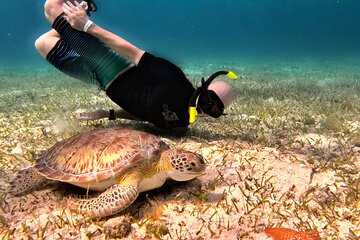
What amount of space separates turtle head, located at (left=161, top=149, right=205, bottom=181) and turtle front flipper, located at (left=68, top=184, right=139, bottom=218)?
0.37m

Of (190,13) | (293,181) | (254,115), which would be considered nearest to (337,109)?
(254,115)

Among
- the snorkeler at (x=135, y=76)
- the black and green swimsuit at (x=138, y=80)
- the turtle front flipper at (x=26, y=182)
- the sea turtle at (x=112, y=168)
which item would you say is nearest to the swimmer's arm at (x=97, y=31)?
the snorkeler at (x=135, y=76)

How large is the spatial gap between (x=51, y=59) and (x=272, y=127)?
3.98 m

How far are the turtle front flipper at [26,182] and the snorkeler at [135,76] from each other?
1.68m

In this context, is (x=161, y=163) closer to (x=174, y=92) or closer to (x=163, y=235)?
(x=163, y=235)

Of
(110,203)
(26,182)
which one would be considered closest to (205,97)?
(110,203)

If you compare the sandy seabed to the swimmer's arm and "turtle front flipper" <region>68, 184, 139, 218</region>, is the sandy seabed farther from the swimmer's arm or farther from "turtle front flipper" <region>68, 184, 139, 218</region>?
the swimmer's arm

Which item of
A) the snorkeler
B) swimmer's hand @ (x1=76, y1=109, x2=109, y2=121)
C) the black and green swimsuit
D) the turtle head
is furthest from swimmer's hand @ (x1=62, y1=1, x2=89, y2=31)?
Result: the turtle head

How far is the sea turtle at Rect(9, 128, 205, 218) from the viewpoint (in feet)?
7.48

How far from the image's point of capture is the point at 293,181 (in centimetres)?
268

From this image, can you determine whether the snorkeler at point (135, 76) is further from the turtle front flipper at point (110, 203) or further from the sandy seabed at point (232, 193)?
the turtle front flipper at point (110, 203)

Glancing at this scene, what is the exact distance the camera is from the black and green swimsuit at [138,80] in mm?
3752

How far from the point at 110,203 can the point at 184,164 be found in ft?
2.29

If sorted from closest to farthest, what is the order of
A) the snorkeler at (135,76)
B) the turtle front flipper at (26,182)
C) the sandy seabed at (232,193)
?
the sandy seabed at (232,193)
the turtle front flipper at (26,182)
the snorkeler at (135,76)
